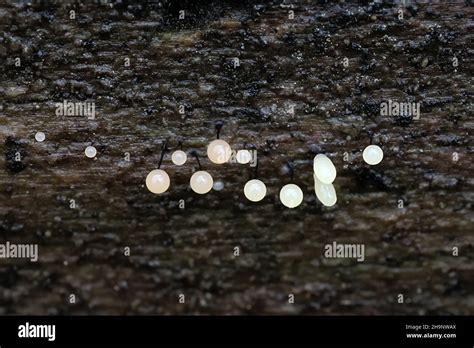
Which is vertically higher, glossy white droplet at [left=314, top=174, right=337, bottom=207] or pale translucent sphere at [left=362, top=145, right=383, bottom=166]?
pale translucent sphere at [left=362, top=145, right=383, bottom=166]

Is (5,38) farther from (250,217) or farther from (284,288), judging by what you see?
(284,288)

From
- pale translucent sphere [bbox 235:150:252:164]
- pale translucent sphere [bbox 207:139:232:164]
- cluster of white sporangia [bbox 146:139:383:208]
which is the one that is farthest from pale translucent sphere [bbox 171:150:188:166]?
pale translucent sphere [bbox 235:150:252:164]

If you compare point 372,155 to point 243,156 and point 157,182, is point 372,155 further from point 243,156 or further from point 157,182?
point 157,182

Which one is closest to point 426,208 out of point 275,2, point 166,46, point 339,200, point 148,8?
point 339,200

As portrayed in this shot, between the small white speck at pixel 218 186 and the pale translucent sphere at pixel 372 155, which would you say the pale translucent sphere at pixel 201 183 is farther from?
the pale translucent sphere at pixel 372 155

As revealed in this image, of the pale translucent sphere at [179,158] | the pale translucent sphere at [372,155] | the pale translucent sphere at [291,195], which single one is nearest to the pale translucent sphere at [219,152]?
the pale translucent sphere at [179,158]

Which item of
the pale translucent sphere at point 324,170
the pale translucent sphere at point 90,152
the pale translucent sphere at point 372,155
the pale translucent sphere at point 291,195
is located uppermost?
the pale translucent sphere at point 90,152

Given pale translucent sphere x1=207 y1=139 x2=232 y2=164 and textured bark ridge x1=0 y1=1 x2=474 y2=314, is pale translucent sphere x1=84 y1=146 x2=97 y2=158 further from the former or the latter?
pale translucent sphere x1=207 y1=139 x2=232 y2=164
